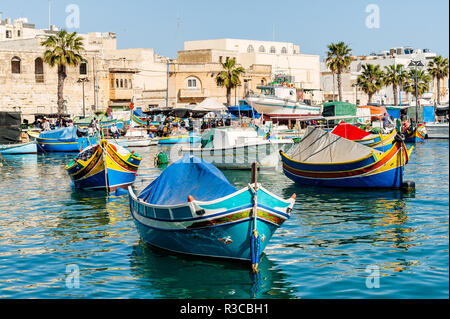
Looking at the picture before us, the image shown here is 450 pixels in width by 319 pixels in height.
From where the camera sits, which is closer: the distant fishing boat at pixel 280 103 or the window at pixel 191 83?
the distant fishing boat at pixel 280 103

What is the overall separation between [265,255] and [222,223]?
Answer: 7.53 feet

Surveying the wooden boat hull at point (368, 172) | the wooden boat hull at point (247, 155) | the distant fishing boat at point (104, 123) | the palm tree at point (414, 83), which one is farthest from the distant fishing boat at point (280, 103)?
the wooden boat hull at point (368, 172)

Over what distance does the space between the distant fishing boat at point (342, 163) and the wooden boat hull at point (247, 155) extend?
570cm

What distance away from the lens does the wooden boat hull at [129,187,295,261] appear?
14.2m

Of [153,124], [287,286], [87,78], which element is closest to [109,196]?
[287,286]

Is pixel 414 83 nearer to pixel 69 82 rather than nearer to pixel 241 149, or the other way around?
pixel 69 82

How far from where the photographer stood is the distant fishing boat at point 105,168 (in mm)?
28016

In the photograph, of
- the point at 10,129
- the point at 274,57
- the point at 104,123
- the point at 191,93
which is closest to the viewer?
the point at 10,129

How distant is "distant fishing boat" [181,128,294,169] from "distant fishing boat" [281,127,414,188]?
573cm

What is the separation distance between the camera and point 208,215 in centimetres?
1430

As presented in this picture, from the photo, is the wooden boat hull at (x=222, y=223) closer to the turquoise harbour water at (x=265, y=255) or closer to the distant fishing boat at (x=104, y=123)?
the turquoise harbour water at (x=265, y=255)

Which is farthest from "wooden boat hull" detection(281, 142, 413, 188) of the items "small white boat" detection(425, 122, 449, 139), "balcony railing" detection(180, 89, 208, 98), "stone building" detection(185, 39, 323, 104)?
"stone building" detection(185, 39, 323, 104)

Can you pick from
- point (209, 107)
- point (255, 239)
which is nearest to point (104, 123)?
point (209, 107)

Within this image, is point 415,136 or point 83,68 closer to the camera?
point 415,136
